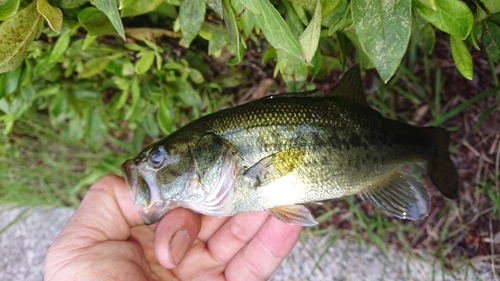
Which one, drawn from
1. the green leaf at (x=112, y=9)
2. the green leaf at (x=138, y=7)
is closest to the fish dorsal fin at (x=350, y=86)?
the green leaf at (x=138, y=7)

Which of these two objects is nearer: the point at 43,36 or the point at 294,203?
the point at 294,203

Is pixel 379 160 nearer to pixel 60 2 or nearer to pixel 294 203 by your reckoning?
pixel 294 203

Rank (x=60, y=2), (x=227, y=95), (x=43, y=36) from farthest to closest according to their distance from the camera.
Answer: (x=227, y=95) < (x=43, y=36) < (x=60, y=2)

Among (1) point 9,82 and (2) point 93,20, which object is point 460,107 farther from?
(1) point 9,82

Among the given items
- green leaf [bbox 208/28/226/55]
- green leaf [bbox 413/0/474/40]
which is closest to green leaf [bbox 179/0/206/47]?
green leaf [bbox 208/28/226/55]

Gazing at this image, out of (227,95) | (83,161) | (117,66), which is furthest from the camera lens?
(83,161)

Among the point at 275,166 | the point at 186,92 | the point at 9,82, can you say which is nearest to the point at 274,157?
the point at 275,166

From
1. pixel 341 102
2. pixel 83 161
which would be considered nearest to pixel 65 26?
pixel 341 102
